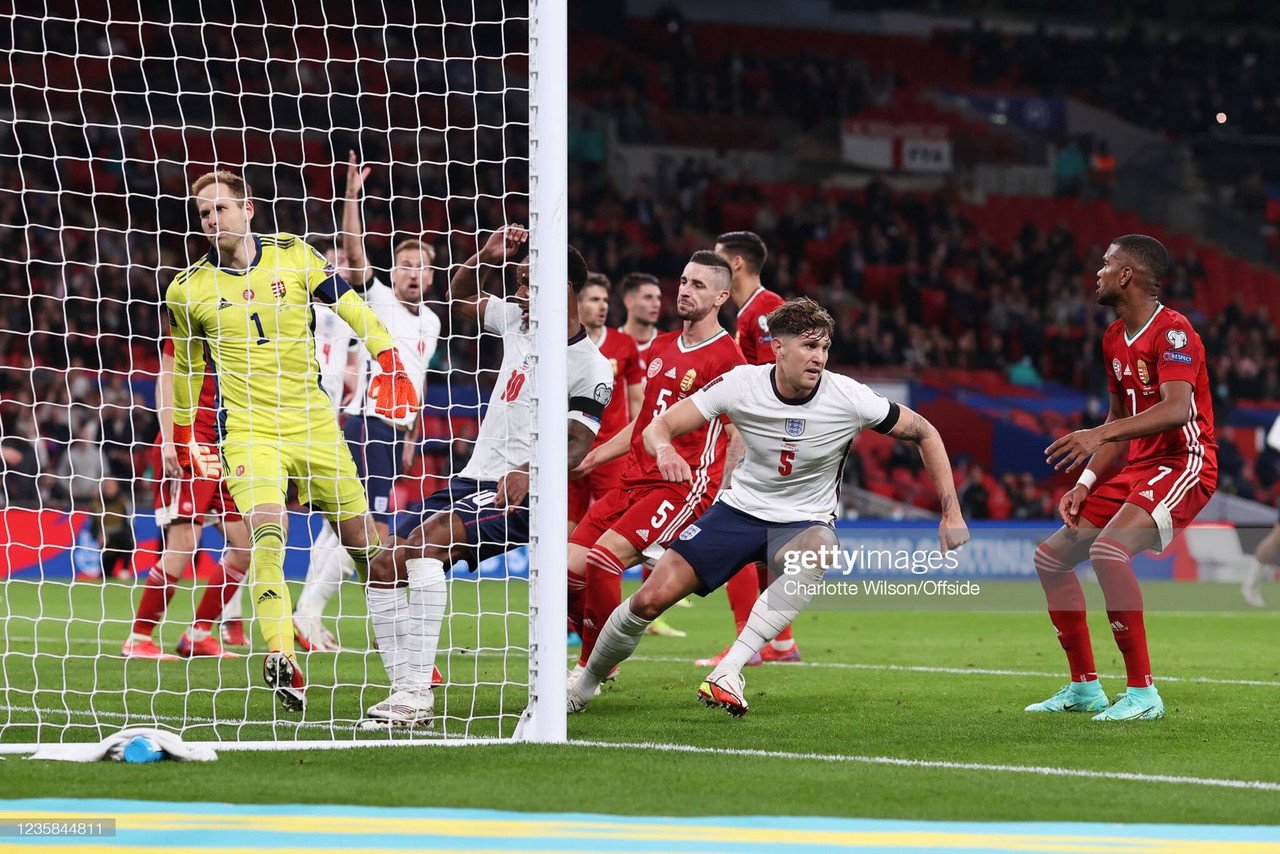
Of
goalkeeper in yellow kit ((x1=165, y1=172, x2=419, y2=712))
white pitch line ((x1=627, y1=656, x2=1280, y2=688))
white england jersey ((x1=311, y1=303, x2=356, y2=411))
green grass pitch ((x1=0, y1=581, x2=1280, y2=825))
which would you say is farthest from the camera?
white england jersey ((x1=311, y1=303, x2=356, y2=411))

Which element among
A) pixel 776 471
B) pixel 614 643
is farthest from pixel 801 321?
pixel 614 643

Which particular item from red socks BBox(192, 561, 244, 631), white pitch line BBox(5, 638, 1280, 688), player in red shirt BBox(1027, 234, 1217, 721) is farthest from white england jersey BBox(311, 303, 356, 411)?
player in red shirt BBox(1027, 234, 1217, 721)

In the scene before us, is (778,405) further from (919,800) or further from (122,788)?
(122,788)

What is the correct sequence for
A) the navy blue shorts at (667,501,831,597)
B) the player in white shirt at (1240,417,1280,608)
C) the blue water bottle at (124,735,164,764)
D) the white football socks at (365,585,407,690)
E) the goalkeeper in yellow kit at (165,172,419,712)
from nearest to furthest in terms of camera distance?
the blue water bottle at (124,735,164,764) < the white football socks at (365,585,407,690) < the navy blue shorts at (667,501,831,597) < the goalkeeper in yellow kit at (165,172,419,712) < the player in white shirt at (1240,417,1280,608)

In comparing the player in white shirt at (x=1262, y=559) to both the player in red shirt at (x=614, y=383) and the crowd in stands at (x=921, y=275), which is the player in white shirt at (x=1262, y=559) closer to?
the player in red shirt at (x=614, y=383)

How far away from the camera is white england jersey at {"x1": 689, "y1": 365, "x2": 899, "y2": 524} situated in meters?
6.88

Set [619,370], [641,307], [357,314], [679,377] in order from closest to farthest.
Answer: [357,314] → [679,377] → [619,370] → [641,307]

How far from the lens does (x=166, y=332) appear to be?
19406 millimetres

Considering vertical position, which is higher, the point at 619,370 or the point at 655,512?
the point at 619,370

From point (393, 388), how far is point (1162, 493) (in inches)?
137

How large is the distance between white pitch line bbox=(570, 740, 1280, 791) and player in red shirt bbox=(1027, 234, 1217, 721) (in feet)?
5.28

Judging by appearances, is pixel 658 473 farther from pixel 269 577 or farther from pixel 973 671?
pixel 973 671

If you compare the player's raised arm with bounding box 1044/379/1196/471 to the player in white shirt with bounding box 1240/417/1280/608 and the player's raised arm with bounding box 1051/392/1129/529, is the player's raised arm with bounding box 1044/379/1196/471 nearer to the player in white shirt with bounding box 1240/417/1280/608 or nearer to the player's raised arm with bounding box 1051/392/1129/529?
the player's raised arm with bounding box 1051/392/1129/529

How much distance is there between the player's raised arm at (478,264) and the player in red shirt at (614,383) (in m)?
2.35
